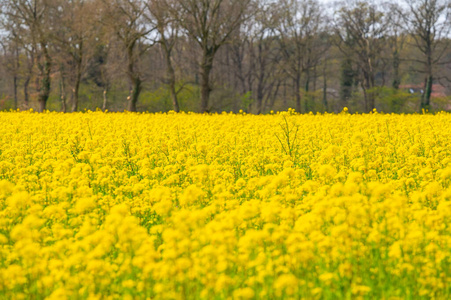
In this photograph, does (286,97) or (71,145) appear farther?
(286,97)

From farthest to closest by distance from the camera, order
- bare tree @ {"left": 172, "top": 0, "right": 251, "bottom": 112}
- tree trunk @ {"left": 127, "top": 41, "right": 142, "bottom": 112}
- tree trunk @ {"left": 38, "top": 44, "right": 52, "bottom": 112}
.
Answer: tree trunk @ {"left": 38, "top": 44, "right": 52, "bottom": 112} → tree trunk @ {"left": 127, "top": 41, "right": 142, "bottom": 112} → bare tree @ {"left": 172, "top": 0, "right": 251, "bottom": 112}

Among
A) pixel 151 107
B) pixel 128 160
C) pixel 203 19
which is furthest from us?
pixel 151 107

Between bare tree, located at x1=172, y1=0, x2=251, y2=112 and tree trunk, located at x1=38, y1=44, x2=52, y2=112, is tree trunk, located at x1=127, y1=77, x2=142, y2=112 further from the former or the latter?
tree trunk, located at x1=38, y1=44, x2=52, y2=112

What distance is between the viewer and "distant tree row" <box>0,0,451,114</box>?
2644 cm

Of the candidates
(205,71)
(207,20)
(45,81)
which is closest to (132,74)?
(205,71)

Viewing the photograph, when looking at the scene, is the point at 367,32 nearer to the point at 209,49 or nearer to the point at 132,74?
the point at 209,49

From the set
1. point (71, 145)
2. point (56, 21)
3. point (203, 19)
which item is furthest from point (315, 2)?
point (71, 145)

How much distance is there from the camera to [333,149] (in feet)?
21.7

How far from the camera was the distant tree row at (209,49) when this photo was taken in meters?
26.4

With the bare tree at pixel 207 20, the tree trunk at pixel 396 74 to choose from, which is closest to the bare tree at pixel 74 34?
the bare tree at pixel 207 20

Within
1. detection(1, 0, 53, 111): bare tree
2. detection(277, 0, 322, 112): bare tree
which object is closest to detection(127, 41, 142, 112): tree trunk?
detection(1, 0, 53, 111): bare tree

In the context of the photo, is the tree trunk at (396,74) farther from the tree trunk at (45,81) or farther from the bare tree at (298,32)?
the tree trunk at (45,81)

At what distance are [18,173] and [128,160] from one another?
1.79 metres

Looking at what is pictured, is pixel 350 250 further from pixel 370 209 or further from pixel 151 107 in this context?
pixel 151 107
